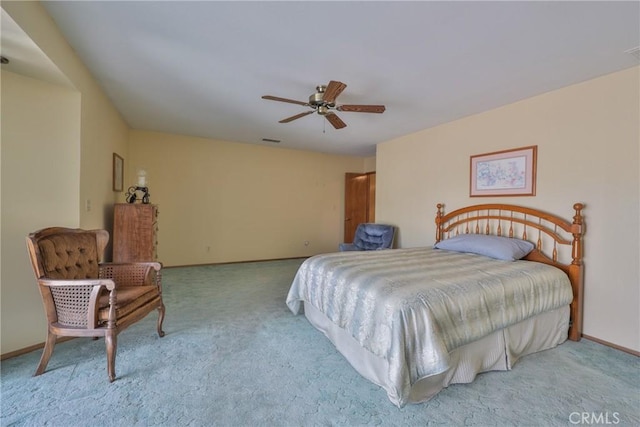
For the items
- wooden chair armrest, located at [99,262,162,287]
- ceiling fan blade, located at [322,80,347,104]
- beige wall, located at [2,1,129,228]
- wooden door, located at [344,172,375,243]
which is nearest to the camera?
beige wall, located at [2,1,129,228]

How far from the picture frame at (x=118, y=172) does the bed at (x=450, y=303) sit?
113 inches

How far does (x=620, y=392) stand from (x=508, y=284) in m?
0.89

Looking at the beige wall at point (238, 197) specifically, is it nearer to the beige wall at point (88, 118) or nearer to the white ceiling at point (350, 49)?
the beige wall at point (88, 118)

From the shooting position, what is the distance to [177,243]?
515cm

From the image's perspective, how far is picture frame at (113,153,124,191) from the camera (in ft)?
12.2

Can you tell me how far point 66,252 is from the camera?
213 cm

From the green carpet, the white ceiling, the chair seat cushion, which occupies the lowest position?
the green carpet

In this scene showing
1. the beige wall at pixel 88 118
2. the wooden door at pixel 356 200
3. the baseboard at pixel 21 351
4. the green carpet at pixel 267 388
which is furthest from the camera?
the wooden door at pixel 356 200

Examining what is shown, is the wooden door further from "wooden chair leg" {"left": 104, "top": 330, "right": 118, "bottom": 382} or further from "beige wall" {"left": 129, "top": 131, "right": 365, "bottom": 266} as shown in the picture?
"wooden chair leg" {"left": 104, "top": 330, "right": 118, "bottom": 382}

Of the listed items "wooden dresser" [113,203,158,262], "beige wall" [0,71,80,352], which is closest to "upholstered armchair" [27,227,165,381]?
"beige wall" [0,71,80,352]

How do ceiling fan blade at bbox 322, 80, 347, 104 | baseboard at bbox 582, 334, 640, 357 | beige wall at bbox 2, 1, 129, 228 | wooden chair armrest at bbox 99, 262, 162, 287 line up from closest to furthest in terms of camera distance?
beige wall at bbox 2, 1, 129, 228
ceiling fan blade at bbox 322, 80, 347, 104
baseboard at bbox 582, 334, 640, 357
wooden chair armrest at bbox 99, 262, 162, 287

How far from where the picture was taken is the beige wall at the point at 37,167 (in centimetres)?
209

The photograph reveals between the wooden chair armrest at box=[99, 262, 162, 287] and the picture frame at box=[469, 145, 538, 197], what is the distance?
12.4ft

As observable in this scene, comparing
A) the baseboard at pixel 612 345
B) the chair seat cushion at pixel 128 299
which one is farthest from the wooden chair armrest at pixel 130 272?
the baseboard at pixel 612 345
